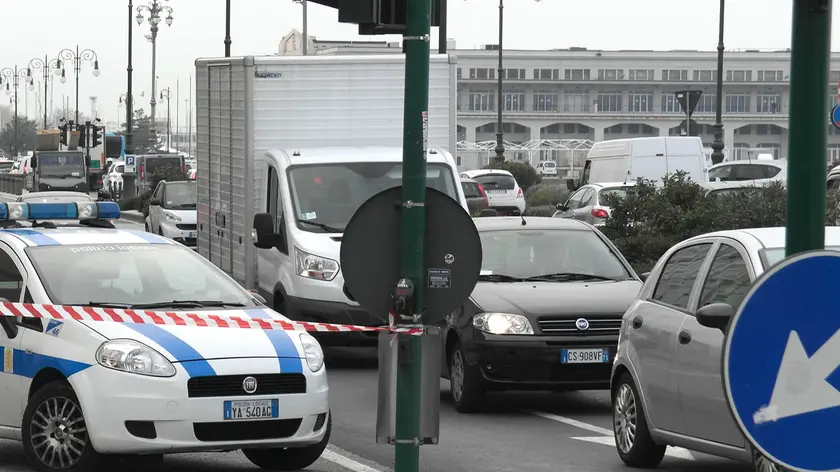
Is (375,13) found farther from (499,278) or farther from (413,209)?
(499,278)

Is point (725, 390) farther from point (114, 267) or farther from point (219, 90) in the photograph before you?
point (219, 90)

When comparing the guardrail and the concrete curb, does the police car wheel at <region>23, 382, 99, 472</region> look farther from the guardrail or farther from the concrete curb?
the guardrail

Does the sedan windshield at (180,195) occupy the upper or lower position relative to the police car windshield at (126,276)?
lower

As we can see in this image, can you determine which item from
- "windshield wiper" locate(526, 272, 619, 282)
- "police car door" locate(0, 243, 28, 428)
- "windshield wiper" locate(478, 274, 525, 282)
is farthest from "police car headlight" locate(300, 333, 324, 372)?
"windshield wiper" locate(526, 272, 619, 282)

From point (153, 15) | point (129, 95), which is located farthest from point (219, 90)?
point (153, 15)

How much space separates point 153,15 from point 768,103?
75886 millimetres

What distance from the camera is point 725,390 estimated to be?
11.5 feet

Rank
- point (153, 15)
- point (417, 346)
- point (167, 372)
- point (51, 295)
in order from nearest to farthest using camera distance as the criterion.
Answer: point (417, 346), point (167, 372), point (51, 295), point (153, 15)

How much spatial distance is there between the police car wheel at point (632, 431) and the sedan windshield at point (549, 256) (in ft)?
11.0

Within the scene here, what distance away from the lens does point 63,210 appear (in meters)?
11.6

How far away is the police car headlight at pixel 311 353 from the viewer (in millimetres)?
8484

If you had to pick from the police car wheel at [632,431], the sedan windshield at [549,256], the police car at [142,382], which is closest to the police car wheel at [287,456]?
the police car at [142,382]

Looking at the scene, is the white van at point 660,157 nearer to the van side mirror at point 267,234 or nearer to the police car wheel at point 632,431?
the van side mirror at point 267,234

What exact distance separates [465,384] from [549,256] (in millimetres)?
1745
